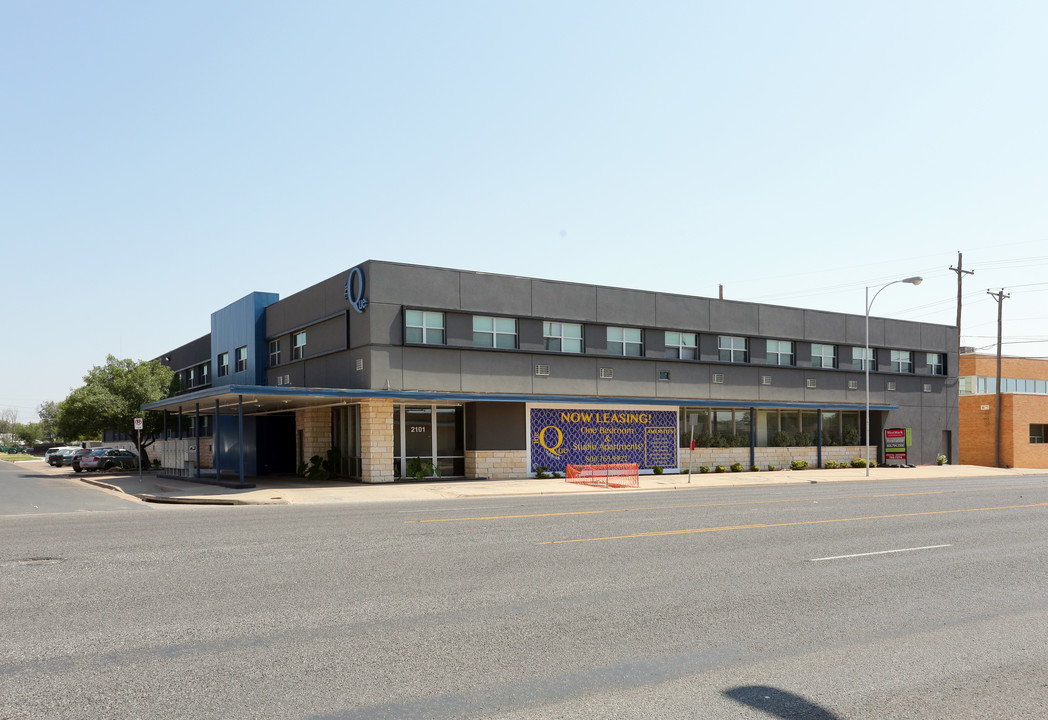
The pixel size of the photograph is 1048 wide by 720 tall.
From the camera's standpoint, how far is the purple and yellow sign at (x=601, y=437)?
34.6 metres

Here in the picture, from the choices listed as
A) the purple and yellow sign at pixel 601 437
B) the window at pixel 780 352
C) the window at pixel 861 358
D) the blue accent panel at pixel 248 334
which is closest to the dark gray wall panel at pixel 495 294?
the purple and yellow sign at pixel 601 437

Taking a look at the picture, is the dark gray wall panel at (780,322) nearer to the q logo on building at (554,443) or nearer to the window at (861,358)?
the window at (861,358)

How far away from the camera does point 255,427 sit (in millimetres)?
41438

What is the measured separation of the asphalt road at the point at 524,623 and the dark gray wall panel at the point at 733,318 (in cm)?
2594

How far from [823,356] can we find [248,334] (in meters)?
30.1

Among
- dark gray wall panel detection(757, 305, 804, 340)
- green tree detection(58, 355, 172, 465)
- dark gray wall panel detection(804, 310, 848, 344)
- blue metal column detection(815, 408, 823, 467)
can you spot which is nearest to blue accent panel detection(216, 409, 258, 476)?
green tree detection(58, 355, 172, 465)

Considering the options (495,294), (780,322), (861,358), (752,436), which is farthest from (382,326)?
(861,358)

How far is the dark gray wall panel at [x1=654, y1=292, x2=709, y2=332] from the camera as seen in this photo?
3862 cm

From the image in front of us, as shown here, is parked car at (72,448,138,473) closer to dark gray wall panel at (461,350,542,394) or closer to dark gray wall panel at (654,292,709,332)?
dark gray wall panel at (461,350,542,394)

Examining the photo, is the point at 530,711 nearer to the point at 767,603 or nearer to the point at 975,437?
the point at 767,603

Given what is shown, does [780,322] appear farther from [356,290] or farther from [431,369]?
[356,290]

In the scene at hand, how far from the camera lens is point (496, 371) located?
3369 centimetres

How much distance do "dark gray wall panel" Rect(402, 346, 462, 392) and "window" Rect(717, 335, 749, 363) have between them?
14.7 meters

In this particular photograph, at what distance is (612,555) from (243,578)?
16.7 ft
